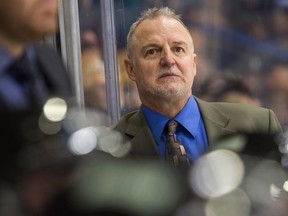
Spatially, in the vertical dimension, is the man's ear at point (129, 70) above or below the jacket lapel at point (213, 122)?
above

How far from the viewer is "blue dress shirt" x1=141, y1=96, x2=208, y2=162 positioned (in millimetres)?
520

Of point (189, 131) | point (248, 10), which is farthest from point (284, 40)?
point (189, 131)

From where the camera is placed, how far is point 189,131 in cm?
53

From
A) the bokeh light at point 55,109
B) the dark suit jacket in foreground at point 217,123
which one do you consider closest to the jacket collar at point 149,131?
the dark suit jacket in foreground at point 217,123

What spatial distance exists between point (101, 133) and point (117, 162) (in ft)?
0.11

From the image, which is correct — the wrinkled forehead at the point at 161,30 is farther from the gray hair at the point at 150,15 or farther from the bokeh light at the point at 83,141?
the bokeh light at the point at 83,141

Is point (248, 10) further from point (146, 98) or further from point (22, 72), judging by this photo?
point (22, 72)

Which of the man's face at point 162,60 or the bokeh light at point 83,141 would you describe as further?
the man's face at point 162,60

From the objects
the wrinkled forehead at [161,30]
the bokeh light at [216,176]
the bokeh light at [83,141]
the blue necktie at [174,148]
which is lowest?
the bokeh light at [216,176]

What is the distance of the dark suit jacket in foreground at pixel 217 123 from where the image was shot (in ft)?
1.71

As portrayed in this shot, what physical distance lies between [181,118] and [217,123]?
5 cm

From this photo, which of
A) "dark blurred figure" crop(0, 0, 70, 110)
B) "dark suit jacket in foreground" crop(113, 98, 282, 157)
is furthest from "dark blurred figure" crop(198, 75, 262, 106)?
"dark blurred figure" crop(0, 0, 70, 110)

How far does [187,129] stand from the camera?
20.8 inches

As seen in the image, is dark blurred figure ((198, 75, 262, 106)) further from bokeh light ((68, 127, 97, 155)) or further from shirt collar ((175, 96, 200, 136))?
bokeh light ((68, 127, 97, 155))
